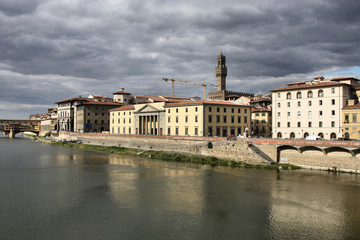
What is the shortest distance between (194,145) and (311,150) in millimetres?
21356

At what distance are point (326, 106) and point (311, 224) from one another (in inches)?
1558

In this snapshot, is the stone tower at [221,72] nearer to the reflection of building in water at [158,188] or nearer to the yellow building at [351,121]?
the yellow building at [351,121]

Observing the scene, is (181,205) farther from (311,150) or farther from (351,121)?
(351,121)

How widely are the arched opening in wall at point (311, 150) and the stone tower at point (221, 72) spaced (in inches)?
4259

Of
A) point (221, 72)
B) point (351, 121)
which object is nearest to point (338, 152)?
point (351, 121)

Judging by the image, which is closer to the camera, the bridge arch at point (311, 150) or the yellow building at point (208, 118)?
the bridge arch at point (311, 150)

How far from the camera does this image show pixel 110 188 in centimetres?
3281

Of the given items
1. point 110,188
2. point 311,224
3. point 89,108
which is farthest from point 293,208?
point 89,108

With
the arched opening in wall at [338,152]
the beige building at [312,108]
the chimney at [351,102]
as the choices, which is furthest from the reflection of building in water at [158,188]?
the chimney at [351,102]

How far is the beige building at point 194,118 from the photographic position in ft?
210

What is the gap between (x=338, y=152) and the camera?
39.5 meters

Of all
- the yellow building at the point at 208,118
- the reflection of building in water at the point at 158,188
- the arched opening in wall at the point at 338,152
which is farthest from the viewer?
the yellow building at the point at 208,118

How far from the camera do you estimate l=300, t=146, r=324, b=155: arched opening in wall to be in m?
41.4

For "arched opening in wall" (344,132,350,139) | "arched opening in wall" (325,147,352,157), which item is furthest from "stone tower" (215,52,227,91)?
"arched opening in wall" (325,147,352,157)
